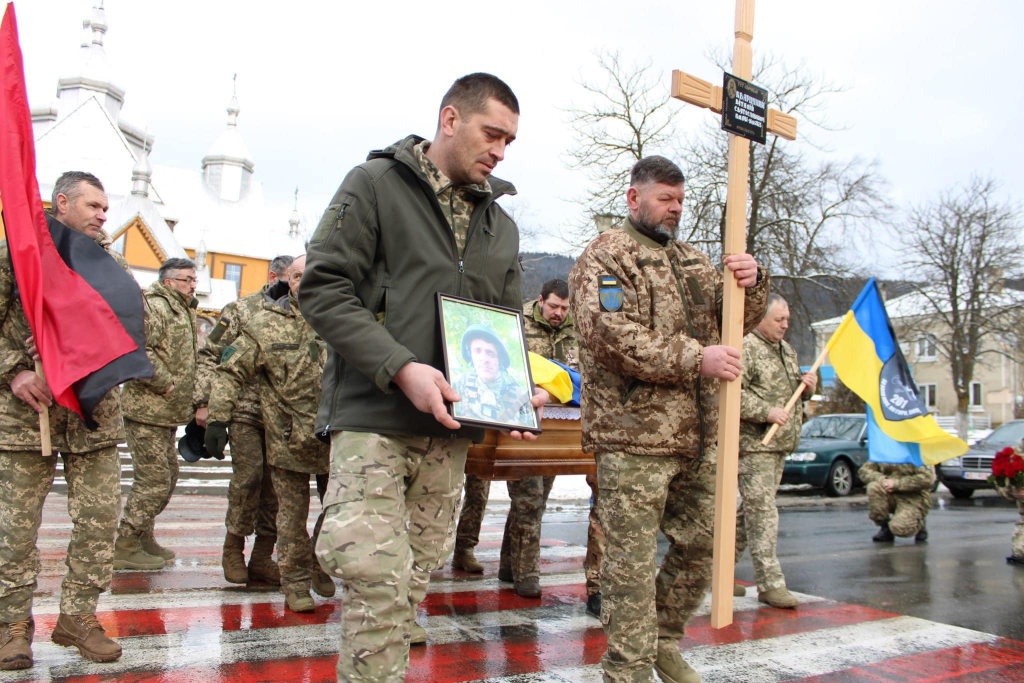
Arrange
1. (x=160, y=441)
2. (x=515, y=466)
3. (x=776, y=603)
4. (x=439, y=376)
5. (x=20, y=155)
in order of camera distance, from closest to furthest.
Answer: (x=439, y=376) < (x=20, y=155) < (x=515, y=466) < (x=776, y=603) < (x=160, y=441)

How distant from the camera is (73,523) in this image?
14.8ft

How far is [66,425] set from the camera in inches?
177

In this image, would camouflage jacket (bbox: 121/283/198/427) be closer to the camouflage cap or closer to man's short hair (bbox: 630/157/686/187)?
man's short hair (bbox: 630/157/686/187)

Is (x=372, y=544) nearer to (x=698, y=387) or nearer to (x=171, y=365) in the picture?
(x=698, y=387)

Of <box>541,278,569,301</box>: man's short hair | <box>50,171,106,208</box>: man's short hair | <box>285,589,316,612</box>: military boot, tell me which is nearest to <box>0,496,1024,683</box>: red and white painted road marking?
<box>285,589,316,612</box>: military boot

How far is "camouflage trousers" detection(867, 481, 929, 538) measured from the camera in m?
10.6

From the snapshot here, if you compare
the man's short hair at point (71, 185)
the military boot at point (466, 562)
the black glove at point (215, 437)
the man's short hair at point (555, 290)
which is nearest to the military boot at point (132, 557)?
the black glove at point (215, 437)

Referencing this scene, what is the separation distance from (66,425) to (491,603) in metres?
3.06

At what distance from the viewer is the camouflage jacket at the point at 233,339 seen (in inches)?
242

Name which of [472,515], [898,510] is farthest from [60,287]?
[898,510]

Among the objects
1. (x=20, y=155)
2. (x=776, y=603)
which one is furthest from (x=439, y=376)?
(x=776, y=603)

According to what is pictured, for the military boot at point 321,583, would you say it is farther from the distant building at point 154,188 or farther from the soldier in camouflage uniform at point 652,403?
the distant building at point 154,188

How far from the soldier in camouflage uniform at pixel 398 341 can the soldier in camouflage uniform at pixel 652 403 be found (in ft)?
2.24

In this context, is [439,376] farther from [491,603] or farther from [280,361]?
[491,603]
